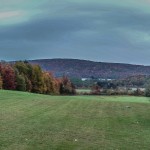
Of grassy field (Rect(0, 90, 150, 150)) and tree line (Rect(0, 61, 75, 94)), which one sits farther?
tree line (Rect(0, 61, 75, 94))

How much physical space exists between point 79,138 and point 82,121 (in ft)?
18.7

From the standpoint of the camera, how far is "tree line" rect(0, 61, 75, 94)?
9900cm

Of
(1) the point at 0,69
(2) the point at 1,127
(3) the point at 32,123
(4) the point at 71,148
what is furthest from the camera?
(1) the point at 0,69

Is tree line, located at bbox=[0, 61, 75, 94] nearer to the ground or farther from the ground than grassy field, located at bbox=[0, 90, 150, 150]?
farther from the ground

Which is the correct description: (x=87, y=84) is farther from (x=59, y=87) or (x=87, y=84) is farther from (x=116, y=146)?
(x=116, y=146)

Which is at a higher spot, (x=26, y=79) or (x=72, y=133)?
(x=26, y=79)

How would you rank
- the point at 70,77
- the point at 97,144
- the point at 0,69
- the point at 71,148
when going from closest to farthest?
the point at 71,148 < the point at 97,144 < the point at 0,69 < the point at 70,77

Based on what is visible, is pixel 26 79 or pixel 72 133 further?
pixel 26 79

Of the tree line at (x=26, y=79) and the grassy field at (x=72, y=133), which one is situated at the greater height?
the tree line at (x=26, y=79)

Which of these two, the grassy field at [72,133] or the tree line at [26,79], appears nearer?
the grassy field at [72,133]

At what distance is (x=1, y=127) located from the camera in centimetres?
1808

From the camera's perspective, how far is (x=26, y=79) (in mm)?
105312

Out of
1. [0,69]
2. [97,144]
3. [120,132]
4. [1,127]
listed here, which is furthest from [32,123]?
Answer: [0,69]

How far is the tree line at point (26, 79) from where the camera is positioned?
325 ft
